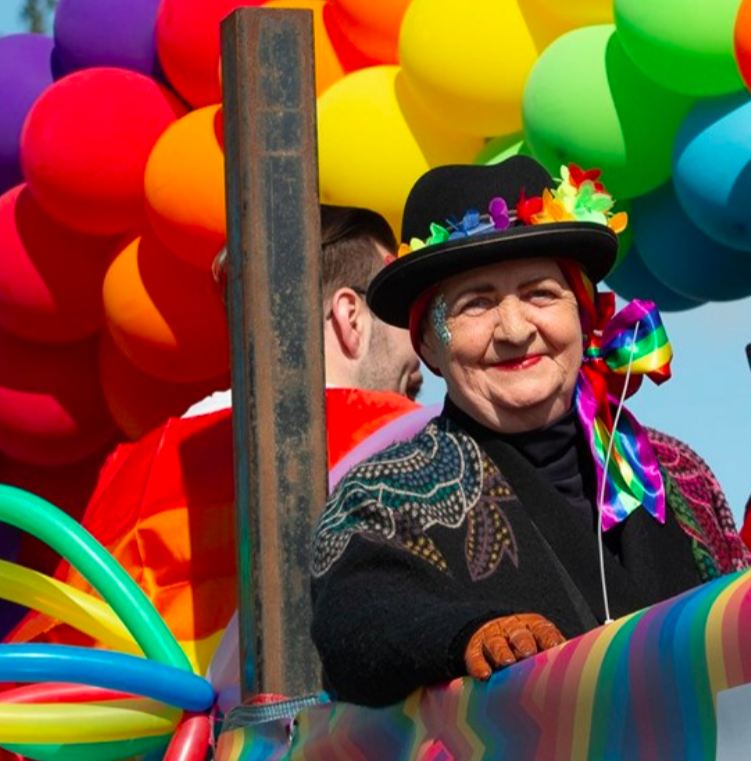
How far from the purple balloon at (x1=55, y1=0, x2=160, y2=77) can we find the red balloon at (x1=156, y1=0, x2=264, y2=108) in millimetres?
98

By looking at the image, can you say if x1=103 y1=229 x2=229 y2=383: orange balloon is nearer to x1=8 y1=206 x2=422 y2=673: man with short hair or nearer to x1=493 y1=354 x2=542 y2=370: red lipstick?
x1=8 y1=206 x2=422 y2=673: man with short hair

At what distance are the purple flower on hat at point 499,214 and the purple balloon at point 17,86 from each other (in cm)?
222

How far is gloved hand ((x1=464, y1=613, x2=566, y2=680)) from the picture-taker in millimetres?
1909

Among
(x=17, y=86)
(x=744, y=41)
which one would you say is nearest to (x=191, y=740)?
(x=744, y=41)

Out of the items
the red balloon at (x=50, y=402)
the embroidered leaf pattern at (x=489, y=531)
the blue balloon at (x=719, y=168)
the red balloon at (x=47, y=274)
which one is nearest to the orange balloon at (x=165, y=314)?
the red balloon at (x=47, y=274)

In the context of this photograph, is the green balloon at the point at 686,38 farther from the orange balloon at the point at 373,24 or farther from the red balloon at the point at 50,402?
the red balloon at the point at 50,402

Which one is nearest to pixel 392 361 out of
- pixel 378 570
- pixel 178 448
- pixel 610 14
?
pixel 178 448

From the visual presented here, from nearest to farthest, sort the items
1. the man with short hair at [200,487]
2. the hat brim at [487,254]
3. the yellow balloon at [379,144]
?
the hat brim at [487,254] < the man with short hair at [200,487] < the yellow balloon at [379,144]

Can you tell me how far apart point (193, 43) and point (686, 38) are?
3.58 feet

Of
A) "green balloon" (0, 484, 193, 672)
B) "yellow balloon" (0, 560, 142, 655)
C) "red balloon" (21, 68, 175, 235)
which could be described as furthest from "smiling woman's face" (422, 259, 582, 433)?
"red balloon" (21, 68, 175, 235)

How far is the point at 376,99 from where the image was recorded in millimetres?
4012

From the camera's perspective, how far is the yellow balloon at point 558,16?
3875mm

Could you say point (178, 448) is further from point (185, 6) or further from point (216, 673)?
point (185, 6)

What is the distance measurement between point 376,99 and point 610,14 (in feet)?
1.53
